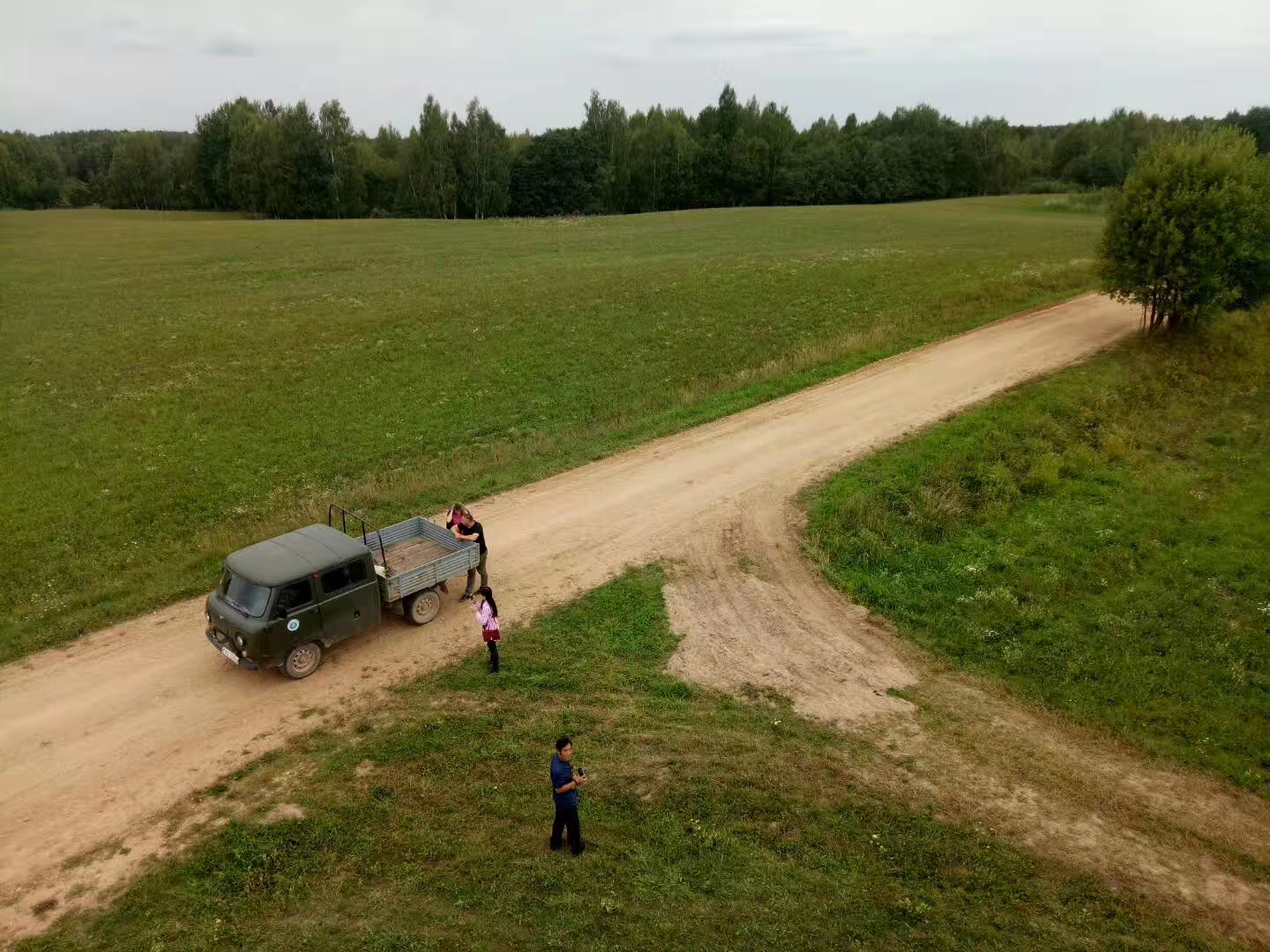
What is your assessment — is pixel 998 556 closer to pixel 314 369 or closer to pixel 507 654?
pixel 507 654

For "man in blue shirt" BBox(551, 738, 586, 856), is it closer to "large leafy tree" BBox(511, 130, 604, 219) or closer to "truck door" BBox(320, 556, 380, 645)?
"truck door" BBox(320, 556, 380, 645)

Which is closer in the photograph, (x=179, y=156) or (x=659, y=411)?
(x=659, y=411)

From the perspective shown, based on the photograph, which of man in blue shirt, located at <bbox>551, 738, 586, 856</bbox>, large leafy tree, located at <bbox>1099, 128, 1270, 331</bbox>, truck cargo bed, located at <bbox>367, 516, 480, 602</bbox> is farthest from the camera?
large leafy tree, located at <bbox>1099, 128, 1270, 331</bbox>

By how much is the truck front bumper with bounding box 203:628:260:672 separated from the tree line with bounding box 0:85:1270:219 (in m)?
99.4

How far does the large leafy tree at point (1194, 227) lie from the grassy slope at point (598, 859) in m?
→ 29.0

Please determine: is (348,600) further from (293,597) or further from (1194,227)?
(1194,227)

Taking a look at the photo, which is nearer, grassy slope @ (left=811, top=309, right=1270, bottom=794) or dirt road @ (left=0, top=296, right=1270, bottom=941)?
dirt road @ (left=0, top=296, right=1270, bottom=941)

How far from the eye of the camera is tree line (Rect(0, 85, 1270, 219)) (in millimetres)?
105812

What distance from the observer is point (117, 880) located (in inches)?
428

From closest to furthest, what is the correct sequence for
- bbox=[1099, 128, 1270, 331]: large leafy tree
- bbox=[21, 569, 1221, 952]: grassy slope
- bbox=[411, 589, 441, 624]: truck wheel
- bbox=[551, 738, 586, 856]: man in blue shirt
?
bbox=[21, 569, 1221, 952]: grassy slope, bbox=[551, 738, 586, 856]: man in blue shirt, bbox=[411, 589, 441, 624]: truck wheel, bbox=[1099, 128, 1270, 331]: large leafy tree

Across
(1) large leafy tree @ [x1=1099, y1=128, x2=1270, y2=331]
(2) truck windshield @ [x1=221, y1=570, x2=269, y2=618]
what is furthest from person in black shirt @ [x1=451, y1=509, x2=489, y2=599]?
(1) large leafy tree @ [x1=1099, y1=128, x2=1270, y2=331]

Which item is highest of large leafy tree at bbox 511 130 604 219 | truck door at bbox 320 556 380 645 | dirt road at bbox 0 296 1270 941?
large leafy tree at bbox 511 130 604 219

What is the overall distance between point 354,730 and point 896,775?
29.2ft

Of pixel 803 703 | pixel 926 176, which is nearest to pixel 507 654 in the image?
pixel 803 703
